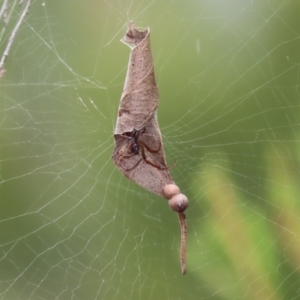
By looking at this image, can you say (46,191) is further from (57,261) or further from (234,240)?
(234,240)

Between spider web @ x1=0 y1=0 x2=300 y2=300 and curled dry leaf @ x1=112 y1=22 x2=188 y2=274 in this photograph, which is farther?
spider web @ x1=0 y1=0 x2=300 y2=300

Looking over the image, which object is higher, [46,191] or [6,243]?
[46,191]

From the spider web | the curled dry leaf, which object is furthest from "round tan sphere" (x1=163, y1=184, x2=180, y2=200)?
the spider web

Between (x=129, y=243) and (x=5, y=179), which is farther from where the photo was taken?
(x=129, y=243)

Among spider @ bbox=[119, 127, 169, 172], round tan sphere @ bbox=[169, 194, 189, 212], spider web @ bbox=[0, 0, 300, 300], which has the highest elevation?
spider @ bbox=[119, 127, 169, 172]

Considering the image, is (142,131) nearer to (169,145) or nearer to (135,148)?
(135,148)

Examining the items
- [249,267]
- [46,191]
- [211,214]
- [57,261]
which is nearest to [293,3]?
[211,214]

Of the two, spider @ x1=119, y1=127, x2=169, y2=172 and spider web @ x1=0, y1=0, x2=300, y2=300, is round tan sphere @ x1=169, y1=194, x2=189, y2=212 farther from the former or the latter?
spider web @ x1=0, y1=0, x2=300, y2=300

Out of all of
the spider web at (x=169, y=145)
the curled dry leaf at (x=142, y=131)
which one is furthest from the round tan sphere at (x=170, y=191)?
the spider web at (x=169, y=145)

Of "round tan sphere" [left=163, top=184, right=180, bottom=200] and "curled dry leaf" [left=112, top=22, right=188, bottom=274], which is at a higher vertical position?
"curled dry leaf" [left=112, top=22, right=188, bottom=274]
